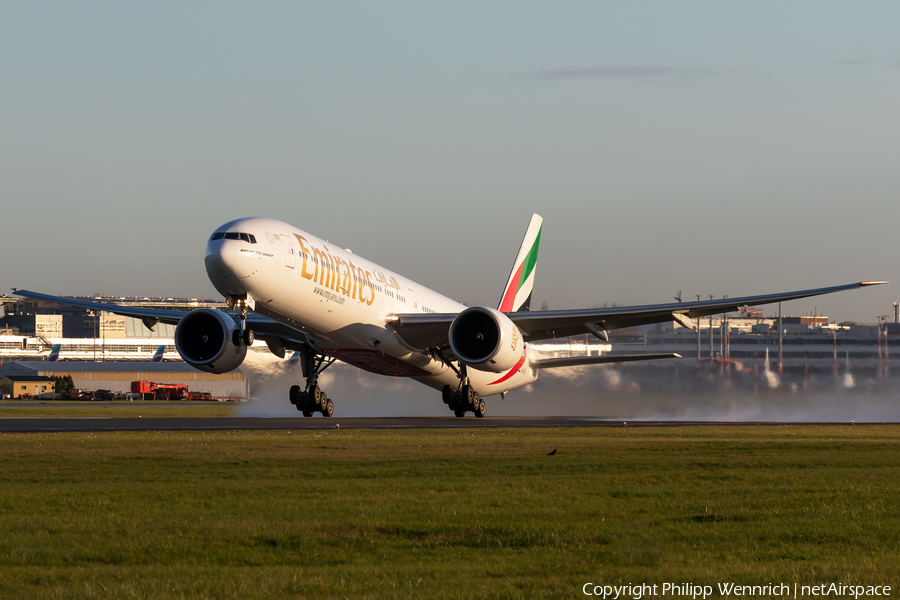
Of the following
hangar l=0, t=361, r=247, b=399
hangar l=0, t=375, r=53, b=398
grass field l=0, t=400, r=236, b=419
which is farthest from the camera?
hangar l=0, t=361, r=247, b=399

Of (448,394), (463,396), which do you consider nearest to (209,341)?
(448,394)

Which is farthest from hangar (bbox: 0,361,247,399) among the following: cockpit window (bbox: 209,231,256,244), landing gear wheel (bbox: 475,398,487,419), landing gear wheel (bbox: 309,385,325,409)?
cockpit window (bbox: 209,231,256,244)

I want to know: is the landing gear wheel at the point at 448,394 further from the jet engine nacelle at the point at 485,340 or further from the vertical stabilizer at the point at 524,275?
the vertical stabilizer at the point at 524,275

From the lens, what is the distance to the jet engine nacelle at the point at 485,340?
3603 cm

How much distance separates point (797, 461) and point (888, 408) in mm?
34003

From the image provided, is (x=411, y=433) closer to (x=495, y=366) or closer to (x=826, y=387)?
(x=495, y=366)

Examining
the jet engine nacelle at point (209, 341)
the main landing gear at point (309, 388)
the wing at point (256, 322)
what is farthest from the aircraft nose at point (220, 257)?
the main landing gear at point (309, 388)

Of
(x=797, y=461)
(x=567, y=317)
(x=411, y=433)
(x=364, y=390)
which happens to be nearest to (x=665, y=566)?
(x=797, y=461)

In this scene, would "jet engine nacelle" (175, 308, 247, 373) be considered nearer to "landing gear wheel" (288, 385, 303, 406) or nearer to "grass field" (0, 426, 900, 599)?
"landing gear wheel" (288, 385, 303, 406)

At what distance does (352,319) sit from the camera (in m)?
35.1

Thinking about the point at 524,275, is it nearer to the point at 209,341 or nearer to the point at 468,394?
the point at 468,394

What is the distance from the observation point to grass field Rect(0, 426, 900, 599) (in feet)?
27.4

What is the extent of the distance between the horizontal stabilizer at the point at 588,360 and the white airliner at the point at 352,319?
87 mm

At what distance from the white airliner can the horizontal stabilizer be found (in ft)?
0.28
